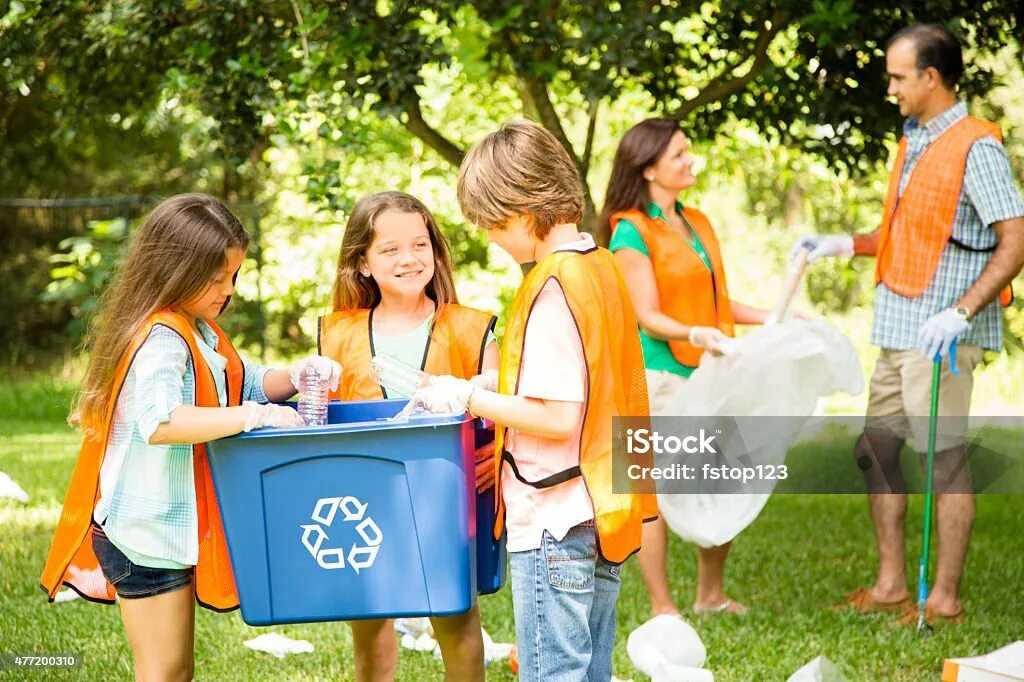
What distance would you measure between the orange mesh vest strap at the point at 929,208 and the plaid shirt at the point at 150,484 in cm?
277

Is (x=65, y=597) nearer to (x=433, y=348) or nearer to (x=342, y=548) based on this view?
(x=433, y=348)

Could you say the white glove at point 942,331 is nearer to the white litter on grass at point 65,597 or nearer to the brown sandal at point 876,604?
the brown sandal at point 876,604

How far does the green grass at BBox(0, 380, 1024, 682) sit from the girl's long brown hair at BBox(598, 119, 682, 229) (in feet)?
5.00

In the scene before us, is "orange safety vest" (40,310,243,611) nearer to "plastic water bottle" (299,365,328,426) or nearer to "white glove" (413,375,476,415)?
"plastic water bottle" (299,365,328,426)

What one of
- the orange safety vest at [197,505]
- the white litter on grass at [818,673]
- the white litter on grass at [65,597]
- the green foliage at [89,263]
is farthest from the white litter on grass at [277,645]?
the green foliage at [89,263]

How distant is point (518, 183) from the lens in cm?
243

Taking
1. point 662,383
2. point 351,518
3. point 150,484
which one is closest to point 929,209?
point 662,383

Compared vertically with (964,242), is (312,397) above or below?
below

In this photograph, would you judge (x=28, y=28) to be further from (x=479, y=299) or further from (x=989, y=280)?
(x=479, y=299)

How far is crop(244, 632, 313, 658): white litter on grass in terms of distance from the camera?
12.9 feet

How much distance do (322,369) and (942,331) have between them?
2330mm

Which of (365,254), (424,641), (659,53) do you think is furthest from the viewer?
(659,53)

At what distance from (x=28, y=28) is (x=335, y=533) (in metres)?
3.37

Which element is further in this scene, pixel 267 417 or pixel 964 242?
pixel 964 242
